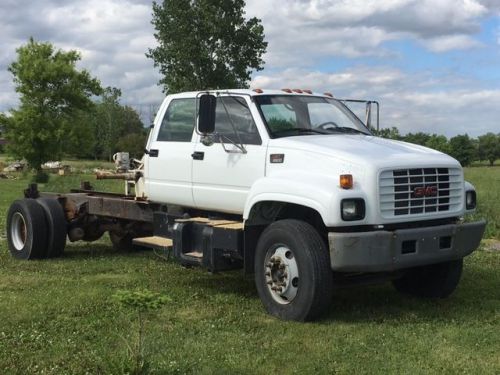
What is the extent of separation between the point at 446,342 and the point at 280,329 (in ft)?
4.76

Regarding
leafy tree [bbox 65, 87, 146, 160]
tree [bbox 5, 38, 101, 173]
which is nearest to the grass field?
tree [bbox 5, 38, 101, 173]

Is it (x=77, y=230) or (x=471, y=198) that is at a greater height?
(x=471, y=198)

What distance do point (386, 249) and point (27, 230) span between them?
6.09 m

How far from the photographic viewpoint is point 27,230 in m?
9.99

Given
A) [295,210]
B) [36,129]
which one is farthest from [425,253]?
[36,129]

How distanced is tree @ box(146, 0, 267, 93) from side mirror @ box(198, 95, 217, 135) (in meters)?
29.7

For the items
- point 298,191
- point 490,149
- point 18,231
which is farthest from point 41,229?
point 490,149

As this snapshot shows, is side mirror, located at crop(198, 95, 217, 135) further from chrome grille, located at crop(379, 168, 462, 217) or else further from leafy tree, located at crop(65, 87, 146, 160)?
leafy tree, located at crop(65, 87, 146, 160)

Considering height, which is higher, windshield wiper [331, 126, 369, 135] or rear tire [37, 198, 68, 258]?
windshield wiper [331, 126, 369, 135]

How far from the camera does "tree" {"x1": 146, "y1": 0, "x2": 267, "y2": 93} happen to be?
121 feet

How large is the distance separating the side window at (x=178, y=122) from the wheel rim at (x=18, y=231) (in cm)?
345

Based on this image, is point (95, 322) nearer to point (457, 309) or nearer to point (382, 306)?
point (382, 306)

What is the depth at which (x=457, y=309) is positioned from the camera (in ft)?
22.8

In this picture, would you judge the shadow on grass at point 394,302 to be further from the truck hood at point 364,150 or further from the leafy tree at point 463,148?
the leafy tree at point 463,148
